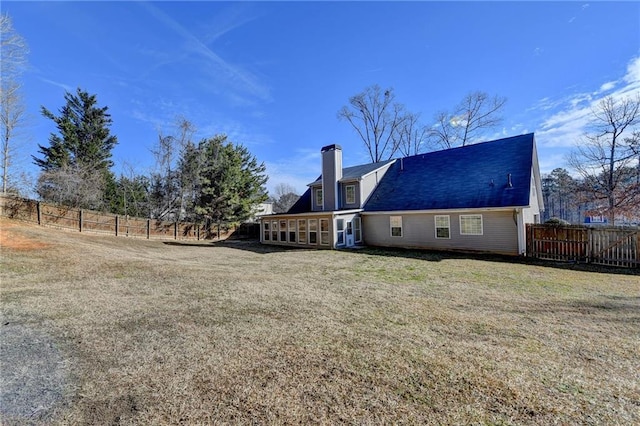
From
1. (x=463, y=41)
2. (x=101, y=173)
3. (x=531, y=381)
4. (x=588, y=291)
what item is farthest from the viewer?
(x=101, y=173)

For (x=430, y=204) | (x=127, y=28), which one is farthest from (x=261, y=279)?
(x=127, y=28)

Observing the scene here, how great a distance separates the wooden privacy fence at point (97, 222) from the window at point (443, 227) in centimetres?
1735

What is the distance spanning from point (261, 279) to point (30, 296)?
4.58 meters

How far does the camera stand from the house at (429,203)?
12.8 m

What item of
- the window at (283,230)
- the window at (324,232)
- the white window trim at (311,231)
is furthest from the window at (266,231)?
the window at (324,232)

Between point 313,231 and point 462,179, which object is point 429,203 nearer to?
point 462,179

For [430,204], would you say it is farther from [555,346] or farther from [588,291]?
[555,346]

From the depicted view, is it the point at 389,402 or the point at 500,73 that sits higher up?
the point at 500,73

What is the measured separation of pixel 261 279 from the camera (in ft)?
24.8

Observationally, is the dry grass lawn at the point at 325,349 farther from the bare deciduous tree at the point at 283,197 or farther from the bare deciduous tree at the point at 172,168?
the bare deciduous tree at the point at 283,197

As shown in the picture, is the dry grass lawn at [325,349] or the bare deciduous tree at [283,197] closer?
the dry grass lawn at [325,349]

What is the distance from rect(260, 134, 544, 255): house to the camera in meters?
12.8

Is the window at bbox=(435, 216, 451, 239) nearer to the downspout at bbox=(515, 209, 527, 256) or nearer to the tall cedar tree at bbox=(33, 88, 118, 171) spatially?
the downspout at bbox=(515, 209, 527, 256)

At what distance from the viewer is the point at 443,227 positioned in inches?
556
